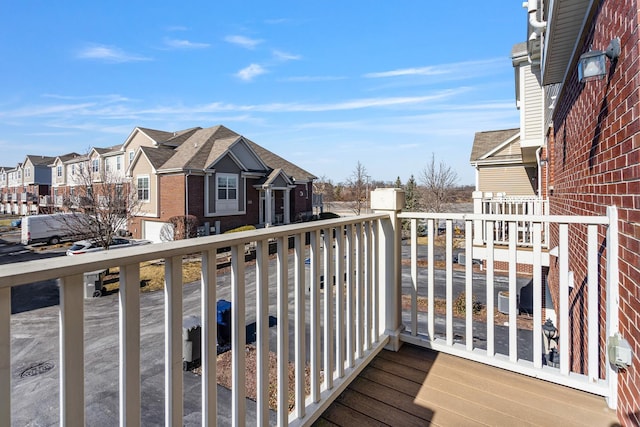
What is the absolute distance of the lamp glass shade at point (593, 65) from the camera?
6.36 feet

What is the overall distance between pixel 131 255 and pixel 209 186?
56.0ft

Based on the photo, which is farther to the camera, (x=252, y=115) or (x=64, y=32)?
(x=252, y=115)

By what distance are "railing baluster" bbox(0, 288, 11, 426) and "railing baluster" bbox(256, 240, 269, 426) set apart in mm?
841

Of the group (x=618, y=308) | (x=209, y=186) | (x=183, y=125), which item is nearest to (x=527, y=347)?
(x=618, y=308)

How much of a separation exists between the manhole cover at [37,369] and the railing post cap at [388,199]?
6711mm

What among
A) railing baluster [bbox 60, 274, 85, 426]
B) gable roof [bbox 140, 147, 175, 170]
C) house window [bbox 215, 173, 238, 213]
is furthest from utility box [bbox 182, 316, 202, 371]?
gable roof [bbox 140, 147, 175, 170]

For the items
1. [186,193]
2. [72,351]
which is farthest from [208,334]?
[186,193]

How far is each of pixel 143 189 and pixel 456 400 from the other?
19.4 meters

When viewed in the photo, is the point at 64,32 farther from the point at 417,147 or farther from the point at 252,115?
the point at 417,147

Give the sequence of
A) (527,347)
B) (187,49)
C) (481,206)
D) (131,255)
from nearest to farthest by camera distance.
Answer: (131,255) < (527,347) < (481,206) < (187,49)

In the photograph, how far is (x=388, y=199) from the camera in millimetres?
2670

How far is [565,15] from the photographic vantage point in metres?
2.87

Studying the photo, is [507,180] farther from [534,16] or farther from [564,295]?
[564,295]

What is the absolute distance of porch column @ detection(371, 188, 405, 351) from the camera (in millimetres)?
2668
